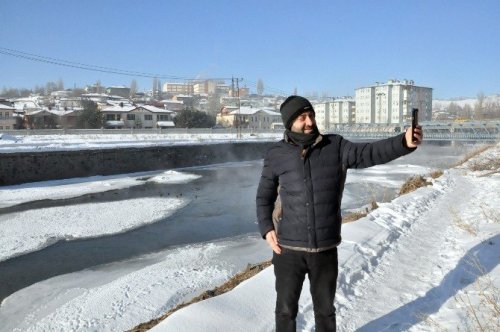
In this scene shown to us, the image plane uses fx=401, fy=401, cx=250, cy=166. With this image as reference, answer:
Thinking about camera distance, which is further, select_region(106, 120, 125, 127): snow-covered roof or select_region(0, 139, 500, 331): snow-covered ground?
select_region(106, 120, 125, 127): snow-covered roof

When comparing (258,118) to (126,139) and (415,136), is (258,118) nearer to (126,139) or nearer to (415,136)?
(126,139)

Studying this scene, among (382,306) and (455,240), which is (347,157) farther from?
(455,240)

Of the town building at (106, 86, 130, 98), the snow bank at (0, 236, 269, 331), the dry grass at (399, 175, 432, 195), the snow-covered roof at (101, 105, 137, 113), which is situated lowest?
the snow bank at (0, 236, 269, 331)

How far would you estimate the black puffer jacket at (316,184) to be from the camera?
8.28 ft

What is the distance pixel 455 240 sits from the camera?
5.85 m

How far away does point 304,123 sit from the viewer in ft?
8.32

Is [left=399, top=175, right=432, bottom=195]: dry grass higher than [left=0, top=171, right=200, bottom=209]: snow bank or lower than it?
higher

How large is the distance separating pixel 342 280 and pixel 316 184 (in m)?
2.08

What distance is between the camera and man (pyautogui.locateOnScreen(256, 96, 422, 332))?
2523mm

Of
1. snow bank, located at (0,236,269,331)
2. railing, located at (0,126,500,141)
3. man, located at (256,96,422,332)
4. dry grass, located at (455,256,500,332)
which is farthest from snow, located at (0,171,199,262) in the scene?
railing, located at (0,126,500,141)

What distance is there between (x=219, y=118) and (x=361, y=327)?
88.5 m

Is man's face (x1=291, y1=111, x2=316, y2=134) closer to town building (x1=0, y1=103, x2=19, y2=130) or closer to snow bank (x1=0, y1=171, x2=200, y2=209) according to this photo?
snow bank (x1=0, y1=171, x2=200, y2=209)

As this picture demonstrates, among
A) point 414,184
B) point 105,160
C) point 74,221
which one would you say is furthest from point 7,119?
point 414,184

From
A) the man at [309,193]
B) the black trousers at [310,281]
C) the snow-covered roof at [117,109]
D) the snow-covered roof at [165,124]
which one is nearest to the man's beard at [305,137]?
the man at [309,193]
